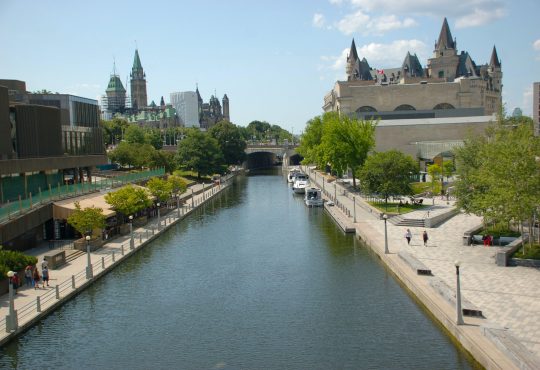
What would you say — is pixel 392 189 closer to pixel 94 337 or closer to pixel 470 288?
pixel 470 288

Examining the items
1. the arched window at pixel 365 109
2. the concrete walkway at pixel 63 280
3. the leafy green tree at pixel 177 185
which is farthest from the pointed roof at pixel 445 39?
the concrete walkway at pixel 63 280

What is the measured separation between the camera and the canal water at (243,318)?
21266mm

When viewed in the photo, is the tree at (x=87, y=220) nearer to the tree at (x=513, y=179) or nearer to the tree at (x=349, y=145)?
the tree at (x=513, y=179)

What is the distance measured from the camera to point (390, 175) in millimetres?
56156

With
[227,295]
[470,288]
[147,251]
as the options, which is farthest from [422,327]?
[147,251]

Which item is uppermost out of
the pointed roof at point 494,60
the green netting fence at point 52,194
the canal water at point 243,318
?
the pointed roof at point 494,60

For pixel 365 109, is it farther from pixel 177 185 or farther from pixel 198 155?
pixel 177 185

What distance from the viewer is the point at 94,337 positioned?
78.9 feet

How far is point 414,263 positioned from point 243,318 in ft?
35.3

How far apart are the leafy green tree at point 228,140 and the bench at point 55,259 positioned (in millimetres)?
95069

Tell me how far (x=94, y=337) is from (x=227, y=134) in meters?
108

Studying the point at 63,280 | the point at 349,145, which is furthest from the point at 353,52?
the point at 63,280

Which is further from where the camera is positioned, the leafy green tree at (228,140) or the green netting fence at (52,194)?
the leafy green tree at (228,140)

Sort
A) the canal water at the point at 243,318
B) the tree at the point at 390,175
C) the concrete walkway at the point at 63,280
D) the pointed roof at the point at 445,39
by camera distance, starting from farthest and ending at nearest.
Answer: the pointed roof at the point at 445,39 → the tree at the point at 390,175 → the concrete walkway at the point at 63,280 → the canal water at the point at 243,318
